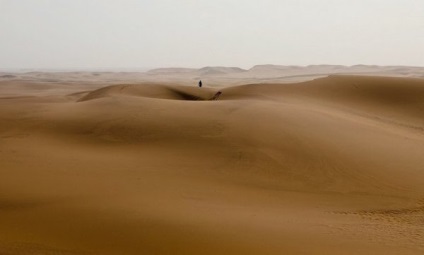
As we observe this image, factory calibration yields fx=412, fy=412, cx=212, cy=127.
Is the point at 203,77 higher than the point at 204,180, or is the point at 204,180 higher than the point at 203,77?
the point at 204,180

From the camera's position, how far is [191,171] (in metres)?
7.12

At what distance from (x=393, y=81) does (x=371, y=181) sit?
38.3ft

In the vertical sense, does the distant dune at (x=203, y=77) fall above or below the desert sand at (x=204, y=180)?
below

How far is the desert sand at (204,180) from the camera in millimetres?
4570

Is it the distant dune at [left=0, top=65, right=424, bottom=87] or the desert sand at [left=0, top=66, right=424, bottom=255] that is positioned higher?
the desert sand at [left=0, top=66, right=424, bottom=255]

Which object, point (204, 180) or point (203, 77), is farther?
point (203, 77)

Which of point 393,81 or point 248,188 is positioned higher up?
point 393,81

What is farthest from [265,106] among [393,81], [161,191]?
[393,81]

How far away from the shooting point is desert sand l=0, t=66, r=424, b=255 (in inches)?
180

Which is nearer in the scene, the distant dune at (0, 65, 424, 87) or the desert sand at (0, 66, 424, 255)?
the desert sand at (0, 66, 424, 255)

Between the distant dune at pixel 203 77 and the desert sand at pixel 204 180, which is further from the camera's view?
the distant dune at pixel 203 77

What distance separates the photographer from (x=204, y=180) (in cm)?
675

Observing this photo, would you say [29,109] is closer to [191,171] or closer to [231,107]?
[231,107]

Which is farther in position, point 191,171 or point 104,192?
point 191,171
